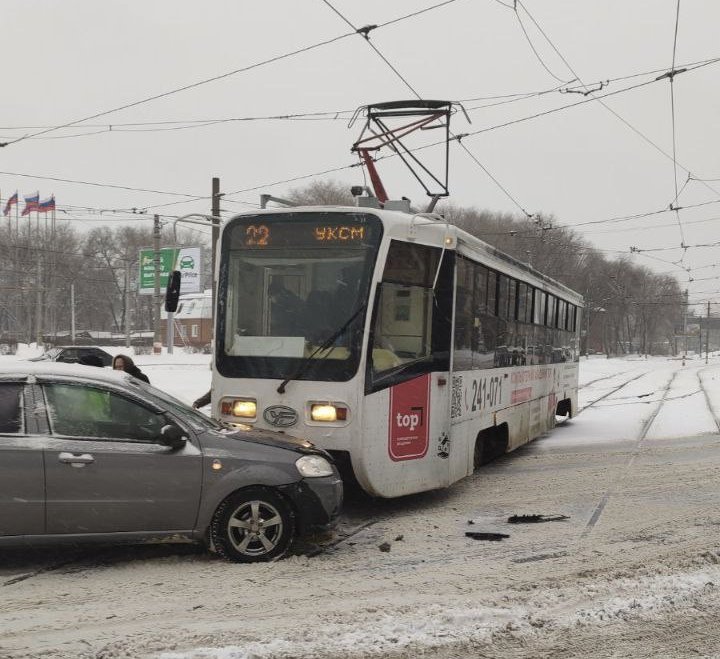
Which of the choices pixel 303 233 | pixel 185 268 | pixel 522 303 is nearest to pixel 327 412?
pixel 303 233

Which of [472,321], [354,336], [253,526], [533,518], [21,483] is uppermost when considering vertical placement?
[472,321]

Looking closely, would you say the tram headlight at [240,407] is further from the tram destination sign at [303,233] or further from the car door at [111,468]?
the car door at [111,468]

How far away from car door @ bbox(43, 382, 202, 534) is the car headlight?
2.56ft

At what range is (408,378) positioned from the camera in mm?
7879

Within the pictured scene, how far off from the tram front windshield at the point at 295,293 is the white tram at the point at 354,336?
0.01 meters

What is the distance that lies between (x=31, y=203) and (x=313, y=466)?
54.3 meters

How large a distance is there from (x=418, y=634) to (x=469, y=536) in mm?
2604

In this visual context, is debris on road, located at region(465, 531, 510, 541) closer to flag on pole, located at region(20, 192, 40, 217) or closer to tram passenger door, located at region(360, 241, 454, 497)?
tram passenger door, located at region(360, 241, 454, 497)

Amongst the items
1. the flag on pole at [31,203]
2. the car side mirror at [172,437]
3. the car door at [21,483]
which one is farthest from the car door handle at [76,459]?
the flag on pole at [31,203]

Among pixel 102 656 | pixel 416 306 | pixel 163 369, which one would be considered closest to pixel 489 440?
pixel 416 306

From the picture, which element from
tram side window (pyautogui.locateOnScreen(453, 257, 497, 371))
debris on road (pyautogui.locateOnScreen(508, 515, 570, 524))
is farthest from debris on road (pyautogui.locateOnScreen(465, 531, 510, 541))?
tram side window (pyautogui.locateOnScreen(453, 257, 497, 371))

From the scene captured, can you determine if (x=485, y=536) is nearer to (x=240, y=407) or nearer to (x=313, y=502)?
(x=313, y=502)

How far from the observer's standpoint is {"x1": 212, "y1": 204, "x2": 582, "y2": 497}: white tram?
7.51 metres

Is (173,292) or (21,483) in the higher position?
(173,292)
